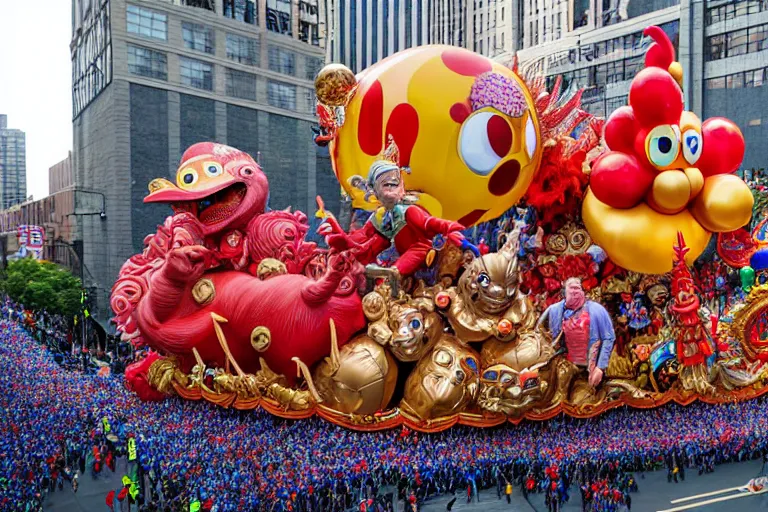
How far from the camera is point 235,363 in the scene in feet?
33.6

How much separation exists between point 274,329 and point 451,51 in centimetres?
496

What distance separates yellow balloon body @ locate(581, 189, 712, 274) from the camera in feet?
34.6

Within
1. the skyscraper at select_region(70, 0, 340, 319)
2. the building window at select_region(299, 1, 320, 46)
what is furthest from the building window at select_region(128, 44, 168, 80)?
the building window at select_region(299, 1, 320, 46)

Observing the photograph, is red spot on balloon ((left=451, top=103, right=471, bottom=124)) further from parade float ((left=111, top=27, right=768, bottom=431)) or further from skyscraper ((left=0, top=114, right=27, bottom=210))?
skyscraper ((left=0, top=114, right=27, bottom=210))

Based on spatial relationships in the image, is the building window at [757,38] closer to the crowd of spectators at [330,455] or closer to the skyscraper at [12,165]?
the crowd of spectators at [330,455]

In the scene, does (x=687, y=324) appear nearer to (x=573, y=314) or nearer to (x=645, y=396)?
(x=645, y=396)

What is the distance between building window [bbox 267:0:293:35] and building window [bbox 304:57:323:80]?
1.21 m

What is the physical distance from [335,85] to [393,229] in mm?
2564

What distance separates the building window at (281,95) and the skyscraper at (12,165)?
14964 mm

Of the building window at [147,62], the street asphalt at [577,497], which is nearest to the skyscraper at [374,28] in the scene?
the building window at [147,62]

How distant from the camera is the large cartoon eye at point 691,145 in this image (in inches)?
415

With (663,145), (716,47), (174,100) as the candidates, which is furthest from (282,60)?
(663,145)

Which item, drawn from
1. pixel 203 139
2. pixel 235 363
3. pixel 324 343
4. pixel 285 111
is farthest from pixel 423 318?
pixel 285 111

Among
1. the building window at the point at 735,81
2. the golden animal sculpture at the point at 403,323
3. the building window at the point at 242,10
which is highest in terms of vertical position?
the building window at the point at 242,10
